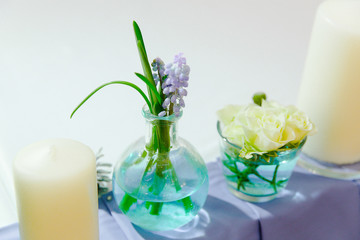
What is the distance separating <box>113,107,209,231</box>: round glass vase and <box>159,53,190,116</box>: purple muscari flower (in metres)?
0.03

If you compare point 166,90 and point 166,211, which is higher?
point 166,90

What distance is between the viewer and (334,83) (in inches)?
30.7

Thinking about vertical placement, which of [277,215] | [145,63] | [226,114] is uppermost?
[145,63]

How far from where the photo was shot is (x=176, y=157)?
2.11 ft

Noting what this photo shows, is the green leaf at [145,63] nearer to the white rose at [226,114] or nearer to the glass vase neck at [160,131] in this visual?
the glass vase neck at [160,131]

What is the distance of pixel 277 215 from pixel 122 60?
1.86ft

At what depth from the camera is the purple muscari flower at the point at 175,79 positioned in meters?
0.57

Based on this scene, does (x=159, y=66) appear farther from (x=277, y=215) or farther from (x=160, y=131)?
(x=277, y=215)

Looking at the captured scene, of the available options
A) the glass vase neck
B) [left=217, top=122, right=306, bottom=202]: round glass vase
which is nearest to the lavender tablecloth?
[left=217, top=122, right=306, bottom=202]: round glass vase

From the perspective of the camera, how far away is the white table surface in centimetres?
97

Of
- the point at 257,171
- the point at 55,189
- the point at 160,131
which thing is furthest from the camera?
the point at 257,171

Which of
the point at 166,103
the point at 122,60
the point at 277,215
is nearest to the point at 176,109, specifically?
the point at 166,103

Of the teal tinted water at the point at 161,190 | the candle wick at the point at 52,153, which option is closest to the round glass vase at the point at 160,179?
the teal tinted water at the point at 161,190

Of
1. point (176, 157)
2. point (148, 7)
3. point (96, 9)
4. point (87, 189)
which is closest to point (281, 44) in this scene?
point (148, 7)
